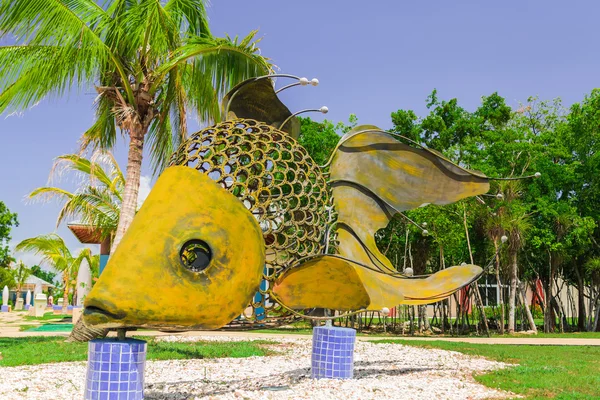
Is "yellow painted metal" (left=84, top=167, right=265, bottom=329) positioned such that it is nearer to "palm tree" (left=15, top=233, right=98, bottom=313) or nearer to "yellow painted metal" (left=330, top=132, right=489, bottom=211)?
"yellow painted metal" (left=330, top=132, right=489, bottom=211)

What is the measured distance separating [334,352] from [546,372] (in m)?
4.11

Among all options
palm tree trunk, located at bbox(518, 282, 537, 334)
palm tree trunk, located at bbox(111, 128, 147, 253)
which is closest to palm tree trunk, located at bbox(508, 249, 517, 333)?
palm tree trunk, located at bbox(518, 282, 537, 334)

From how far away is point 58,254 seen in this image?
106 ft

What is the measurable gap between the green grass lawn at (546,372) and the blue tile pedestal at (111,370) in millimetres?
4954

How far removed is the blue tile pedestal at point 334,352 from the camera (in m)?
7.86

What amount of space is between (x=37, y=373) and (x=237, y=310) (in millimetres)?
4937

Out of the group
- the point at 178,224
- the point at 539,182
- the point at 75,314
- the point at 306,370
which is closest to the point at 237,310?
the point at 178,224

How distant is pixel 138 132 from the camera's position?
39.3ft

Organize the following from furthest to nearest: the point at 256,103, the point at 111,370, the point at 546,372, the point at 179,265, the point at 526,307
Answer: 1. the point at 526,307
2. the point at 546,372
3. the point at 256,103
4. the point at 111,370
5. the point at 179,265

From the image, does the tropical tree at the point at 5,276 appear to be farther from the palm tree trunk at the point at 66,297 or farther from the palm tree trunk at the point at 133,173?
Result: the palm tree trunk at the point at 133,173

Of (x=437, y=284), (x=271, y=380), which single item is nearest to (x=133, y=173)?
(x=271, y=380)

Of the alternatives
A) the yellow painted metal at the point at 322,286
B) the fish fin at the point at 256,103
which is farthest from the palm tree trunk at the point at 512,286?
the yellow painted metal at the point at 322,286

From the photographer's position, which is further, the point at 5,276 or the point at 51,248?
the point at 5,276

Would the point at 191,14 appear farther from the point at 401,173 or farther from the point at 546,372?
the point at 546,372
